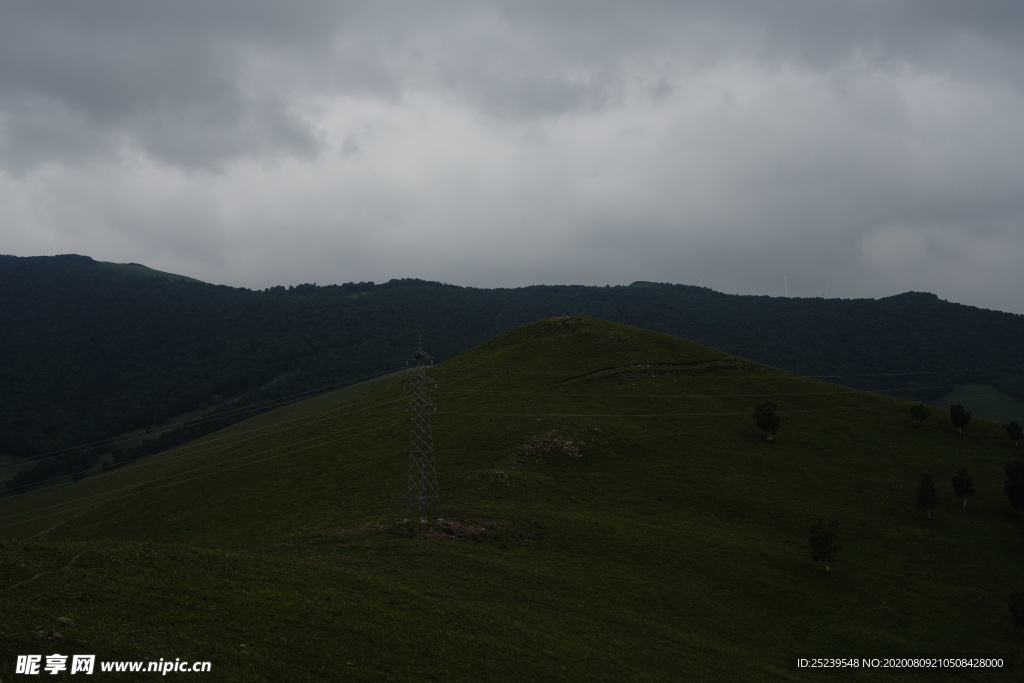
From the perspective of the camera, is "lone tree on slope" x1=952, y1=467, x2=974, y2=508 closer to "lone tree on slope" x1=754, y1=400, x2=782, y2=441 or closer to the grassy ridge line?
→ "lone tree on slope" x1=754, y1=400, x2=782, y2=441

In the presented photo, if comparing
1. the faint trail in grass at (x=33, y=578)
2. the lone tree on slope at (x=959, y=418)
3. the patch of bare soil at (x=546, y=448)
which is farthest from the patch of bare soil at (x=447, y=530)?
the lone tree on slope at (x=959, y=418)

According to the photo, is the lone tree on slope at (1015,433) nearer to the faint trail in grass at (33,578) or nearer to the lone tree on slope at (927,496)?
the lone tree on slope at (927,496)

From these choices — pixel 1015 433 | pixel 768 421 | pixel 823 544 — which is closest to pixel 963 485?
pixel 768 421

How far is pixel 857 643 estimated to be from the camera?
48.9 m

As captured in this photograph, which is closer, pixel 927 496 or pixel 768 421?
pixel 927 496

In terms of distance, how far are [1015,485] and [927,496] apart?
9.54 meters

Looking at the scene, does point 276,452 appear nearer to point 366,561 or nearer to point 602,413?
point 602,413

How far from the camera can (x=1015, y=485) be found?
71000mm

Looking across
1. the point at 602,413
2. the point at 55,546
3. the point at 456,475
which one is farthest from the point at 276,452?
the point at 55,546

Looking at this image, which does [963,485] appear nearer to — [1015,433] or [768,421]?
[768,421]

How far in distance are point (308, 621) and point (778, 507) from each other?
52139 millimetres

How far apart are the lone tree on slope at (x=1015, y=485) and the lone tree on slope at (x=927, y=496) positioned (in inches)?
290

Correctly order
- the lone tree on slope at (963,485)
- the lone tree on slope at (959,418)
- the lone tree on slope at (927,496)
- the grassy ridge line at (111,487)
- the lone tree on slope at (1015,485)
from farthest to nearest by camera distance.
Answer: the grassy ridge line at (111,487) → the lone tree on slope at (959,418) → the lone tree on slope at (963,485) → the lone tree on slope at (1015,485) → the lone tree on slope at (927,496)

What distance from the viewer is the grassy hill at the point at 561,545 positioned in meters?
34.0
